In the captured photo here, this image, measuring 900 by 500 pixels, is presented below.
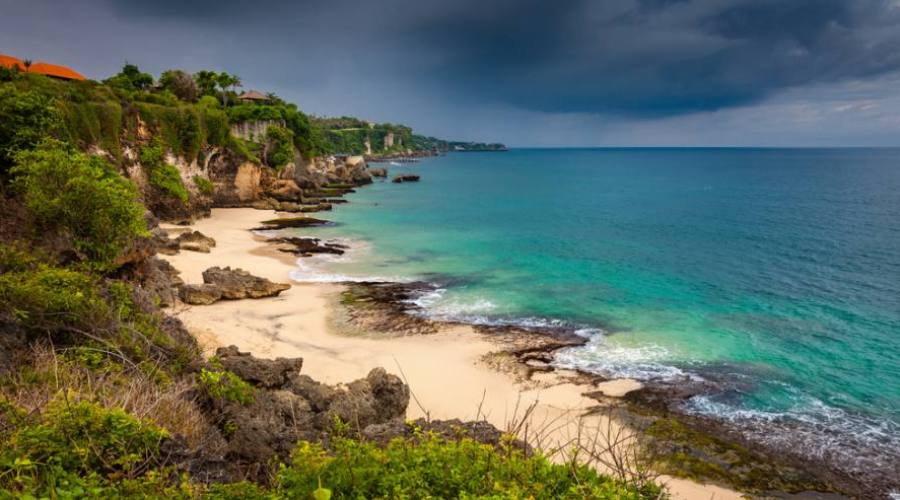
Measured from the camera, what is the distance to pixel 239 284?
2605 centimetres

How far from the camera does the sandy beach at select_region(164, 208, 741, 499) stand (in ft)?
53.0

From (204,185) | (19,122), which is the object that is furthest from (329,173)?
(19,122)

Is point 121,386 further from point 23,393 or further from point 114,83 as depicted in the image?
point 114,83

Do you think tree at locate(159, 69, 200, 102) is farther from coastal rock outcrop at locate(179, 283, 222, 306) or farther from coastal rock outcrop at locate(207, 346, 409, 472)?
coastal rock outcrop at locate(207, 346, 409, 472)

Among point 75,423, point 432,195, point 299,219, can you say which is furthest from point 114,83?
point 75,423

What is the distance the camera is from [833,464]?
1423 cm

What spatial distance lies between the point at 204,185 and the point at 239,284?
28093 mm

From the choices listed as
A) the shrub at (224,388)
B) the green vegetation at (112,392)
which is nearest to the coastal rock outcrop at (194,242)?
the green vegetation at (112,392)

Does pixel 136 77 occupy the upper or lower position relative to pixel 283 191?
upper

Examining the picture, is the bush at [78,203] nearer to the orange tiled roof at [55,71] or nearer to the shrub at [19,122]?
the shrub at [19,122]

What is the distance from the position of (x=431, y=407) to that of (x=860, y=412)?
15727 mm

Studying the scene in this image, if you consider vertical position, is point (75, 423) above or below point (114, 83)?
below

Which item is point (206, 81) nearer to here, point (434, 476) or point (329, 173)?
point (329, 173)

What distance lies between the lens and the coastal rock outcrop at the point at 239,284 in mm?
25609
